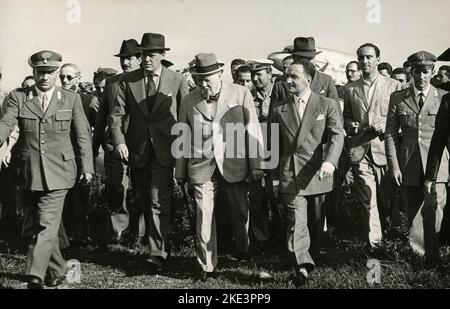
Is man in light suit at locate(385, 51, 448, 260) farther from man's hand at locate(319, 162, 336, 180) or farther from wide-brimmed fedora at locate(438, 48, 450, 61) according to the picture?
man's hand at locate(319, 162, 336, 180)

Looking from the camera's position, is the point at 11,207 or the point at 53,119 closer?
the point at 53,119

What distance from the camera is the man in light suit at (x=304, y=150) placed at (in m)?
6.28

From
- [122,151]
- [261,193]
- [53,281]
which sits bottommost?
[53,281]

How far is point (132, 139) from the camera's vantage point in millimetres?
7316

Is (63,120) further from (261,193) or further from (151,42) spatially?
(261,193)

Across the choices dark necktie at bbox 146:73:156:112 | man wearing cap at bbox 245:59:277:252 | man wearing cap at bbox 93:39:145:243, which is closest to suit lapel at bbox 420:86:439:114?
man wearing cap at bbox 245:59:277:252

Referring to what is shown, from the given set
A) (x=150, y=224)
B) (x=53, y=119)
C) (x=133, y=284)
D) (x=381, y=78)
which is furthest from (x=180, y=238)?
(x=381, y=78)

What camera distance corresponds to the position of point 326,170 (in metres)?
6.07

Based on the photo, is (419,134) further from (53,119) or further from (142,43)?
(53,119)

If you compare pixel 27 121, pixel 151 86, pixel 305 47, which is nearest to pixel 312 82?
pixel 305 47

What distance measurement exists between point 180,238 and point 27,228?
212 centimetres

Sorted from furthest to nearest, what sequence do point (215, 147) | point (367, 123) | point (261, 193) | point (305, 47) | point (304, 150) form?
point (261, 193)
point (305, 47)
point (367, 123)
point (215, 147)
point (304, 150)

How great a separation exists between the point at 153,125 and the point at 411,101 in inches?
120

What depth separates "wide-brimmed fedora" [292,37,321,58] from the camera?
777 cm
